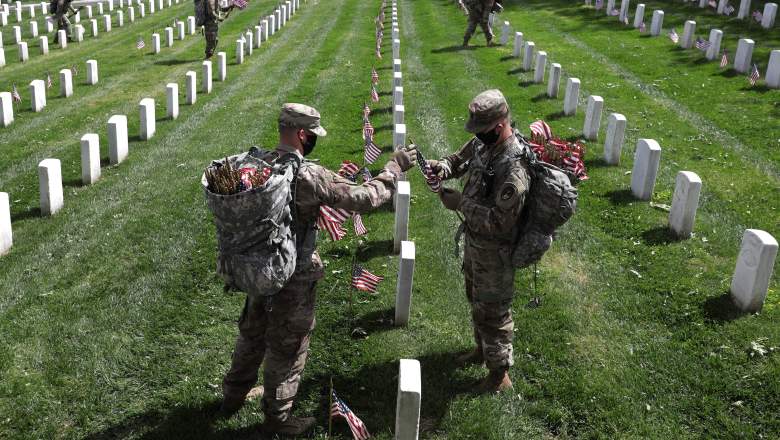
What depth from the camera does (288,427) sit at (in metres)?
6.05

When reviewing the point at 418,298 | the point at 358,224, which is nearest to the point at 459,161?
the point at 418,298

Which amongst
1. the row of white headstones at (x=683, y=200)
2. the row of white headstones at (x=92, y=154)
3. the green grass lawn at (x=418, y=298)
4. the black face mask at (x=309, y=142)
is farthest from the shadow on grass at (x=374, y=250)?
the row of white headstones at (x=92, y=154)

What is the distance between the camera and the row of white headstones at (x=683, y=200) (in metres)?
7.50

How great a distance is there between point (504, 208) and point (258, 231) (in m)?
1.97

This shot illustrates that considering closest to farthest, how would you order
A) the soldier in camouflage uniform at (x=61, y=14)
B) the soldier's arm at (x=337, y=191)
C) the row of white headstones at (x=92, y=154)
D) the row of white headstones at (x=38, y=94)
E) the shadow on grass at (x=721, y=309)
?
1. the soldier's arm at (x=337, y=191)
2. the shadow on grass at (x=721, y=309)
3. the row of white headstones at (x=92, y=154)
4. the row of white headstones at (x=38, y=94)
5. the soldier in camouflage uniform at (x=61, y=14)

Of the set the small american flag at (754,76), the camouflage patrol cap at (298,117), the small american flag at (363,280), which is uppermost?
the camouflage patrol cap at (298,117)

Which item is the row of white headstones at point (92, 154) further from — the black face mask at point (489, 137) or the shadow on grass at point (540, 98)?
the shadow on grass at point (540, 98)

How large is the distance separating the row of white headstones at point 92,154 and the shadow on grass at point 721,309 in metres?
8.59

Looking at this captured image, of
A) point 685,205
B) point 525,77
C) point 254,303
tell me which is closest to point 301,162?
point 254,303

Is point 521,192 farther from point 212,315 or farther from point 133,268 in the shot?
point 133,268

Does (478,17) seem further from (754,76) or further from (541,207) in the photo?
(541,207)

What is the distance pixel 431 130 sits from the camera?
14766 mm

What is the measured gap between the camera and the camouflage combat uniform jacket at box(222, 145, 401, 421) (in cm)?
584

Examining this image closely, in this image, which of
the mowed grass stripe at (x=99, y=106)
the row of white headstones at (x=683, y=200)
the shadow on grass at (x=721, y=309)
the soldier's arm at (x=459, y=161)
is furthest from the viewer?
the mowed grass stripe at (x=99, y=106)
